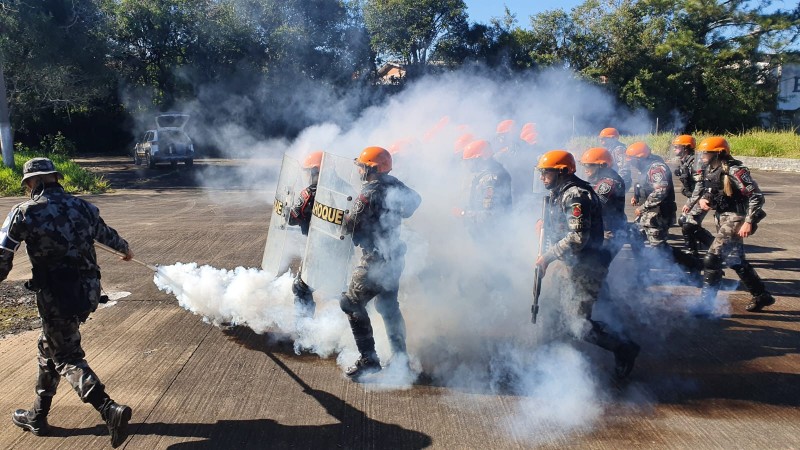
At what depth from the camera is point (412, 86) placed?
578 inches

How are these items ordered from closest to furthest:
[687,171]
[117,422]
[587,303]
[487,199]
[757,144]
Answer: [117,422] → [587,303] → [487,199] → [687,171] → [757,144]

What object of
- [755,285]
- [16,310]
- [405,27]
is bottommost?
[16,310]

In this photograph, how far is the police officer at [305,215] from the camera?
546 centimetres

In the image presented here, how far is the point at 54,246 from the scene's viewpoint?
3.79 metres

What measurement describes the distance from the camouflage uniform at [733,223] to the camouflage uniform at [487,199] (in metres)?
2.11

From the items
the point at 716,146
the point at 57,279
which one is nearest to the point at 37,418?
the point at 57,279

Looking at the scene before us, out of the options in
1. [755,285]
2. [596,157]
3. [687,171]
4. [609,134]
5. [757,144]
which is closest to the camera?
[596,157]

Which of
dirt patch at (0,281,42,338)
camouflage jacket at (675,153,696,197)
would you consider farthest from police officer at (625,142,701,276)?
dirt patch at (0,281,42,338)

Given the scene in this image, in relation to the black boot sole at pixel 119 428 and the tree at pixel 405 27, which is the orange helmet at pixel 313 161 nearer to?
the black boot sole at pixel 119 428

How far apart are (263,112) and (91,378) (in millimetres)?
16416

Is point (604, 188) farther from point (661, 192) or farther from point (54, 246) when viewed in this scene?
point (54, 246)

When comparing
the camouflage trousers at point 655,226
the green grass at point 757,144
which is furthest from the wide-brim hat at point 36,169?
the green grass at point 757,144

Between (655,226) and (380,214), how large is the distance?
13.7ft

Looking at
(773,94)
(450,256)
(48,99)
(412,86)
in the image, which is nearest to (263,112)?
(412,86)
